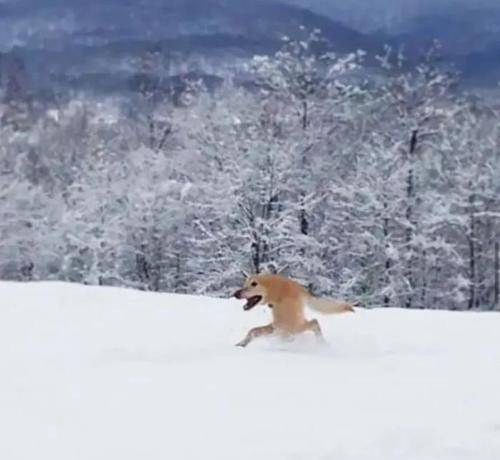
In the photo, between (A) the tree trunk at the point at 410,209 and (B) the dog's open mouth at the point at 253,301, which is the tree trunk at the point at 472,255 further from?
(B) the dog's open mouth at the point at 253,301

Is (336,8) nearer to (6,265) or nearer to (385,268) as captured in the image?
(385,268)

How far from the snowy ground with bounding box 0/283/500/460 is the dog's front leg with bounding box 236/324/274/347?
4cm

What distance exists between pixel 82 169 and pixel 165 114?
2.43m

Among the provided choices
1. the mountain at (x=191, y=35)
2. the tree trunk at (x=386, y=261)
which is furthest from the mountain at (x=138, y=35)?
the tree trunk at (x=386, y=261)

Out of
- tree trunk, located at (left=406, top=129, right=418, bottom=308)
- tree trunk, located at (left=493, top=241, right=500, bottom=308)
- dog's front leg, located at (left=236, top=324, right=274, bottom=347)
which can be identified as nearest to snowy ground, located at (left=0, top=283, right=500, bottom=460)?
dog's front leg, located at (left=236, top=324, right=274, bottom=347)

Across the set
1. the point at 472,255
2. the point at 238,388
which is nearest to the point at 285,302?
the point at 238,388

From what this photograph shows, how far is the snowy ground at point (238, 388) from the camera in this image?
3.09m

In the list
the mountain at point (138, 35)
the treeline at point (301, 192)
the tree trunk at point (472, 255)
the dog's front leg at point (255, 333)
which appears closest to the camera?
the dog's front leg at point (255, 333)

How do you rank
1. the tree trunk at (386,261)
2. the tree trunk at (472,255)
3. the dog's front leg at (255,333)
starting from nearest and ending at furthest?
the dog's front leg at (255,333) < the tree trunk at (386,261) < the tree trunk at (472,255)

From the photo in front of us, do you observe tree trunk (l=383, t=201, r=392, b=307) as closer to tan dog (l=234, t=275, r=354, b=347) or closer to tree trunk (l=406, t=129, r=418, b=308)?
tree trunk (l=406, t=129, r=418, b=308)

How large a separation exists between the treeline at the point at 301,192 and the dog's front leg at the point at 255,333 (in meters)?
13.7

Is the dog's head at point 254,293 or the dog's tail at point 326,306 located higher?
the dog's head at point 254,293

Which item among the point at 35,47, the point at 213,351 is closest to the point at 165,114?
the point at 35,47

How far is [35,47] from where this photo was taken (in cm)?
2644
